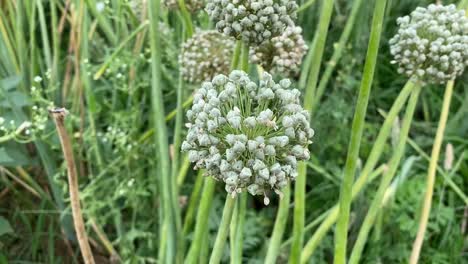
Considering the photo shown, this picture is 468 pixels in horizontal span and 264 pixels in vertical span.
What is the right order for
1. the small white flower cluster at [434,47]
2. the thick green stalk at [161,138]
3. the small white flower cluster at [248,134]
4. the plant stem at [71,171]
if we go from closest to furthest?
the small white flower cluster at [248,134] < the plant stem at [71,171] < the small white flower cluster at [434,47] < the thick green stalk at [161,138]

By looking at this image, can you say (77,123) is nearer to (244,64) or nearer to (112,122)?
(112,122)

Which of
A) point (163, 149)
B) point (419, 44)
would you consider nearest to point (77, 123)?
point (163, 149)

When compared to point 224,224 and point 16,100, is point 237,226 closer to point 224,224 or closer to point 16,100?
point 224,224

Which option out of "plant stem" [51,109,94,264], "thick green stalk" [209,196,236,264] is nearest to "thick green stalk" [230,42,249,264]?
"thick green stalk" [209,196,236,264]

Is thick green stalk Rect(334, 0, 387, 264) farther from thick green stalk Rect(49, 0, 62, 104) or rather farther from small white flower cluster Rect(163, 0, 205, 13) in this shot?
thick green stalk Rect(49, 0, 62, 104)

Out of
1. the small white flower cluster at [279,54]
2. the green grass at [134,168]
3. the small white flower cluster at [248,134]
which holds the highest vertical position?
the small white flower cluster at [279,54]

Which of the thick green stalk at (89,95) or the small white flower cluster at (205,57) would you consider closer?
the small white flower cluster at (205,57)

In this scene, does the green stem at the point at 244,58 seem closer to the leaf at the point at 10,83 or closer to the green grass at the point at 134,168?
the green grass at the point at 134,168

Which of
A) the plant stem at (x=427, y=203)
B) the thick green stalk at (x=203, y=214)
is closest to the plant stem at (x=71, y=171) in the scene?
the thick green stalk at (x=203, y=214)
